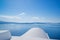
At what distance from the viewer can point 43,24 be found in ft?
5.68

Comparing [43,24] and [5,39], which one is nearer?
[5,39]

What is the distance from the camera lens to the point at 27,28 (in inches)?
67.7

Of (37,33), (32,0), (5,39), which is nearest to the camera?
(5,39)

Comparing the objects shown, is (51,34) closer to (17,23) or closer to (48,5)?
(48,5)

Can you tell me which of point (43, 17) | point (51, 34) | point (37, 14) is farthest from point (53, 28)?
point (37, 14)

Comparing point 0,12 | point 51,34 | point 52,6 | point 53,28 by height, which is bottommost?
point 51,34

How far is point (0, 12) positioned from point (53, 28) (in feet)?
3.23

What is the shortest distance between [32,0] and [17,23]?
0.49m

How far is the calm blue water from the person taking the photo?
172 cm

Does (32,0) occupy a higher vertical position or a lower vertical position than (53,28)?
higher

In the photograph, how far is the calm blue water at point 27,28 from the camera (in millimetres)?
1720

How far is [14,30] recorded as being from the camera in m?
1.75

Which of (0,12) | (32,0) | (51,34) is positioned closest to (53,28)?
(51,34)

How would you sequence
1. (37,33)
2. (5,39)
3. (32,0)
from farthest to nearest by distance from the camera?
(32,0)
(37,33)
(5,39)
